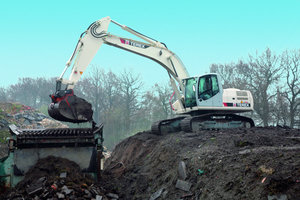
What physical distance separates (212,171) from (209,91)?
749 centimetres

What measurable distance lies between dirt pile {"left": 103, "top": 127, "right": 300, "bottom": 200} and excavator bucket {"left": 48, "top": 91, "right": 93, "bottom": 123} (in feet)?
6.38

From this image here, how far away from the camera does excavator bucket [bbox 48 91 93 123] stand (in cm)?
977

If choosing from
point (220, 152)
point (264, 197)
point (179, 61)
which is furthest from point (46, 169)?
point (179, 61)

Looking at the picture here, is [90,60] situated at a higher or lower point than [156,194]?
higher

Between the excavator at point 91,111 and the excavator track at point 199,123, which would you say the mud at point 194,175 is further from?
the excavator track at point 199,123

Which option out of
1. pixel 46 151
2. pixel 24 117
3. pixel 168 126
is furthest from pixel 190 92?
pixel 24 117

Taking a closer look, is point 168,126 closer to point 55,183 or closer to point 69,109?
point 69,109

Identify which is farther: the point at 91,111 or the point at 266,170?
the point at 91,111

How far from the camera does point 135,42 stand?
13359 mm

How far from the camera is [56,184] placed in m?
7.18

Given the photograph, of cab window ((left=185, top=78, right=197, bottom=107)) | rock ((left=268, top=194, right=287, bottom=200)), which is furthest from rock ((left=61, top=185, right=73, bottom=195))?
A: cab window ((left=185, top=78, right=197, bottom=107))

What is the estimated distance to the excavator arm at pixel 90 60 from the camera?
9.92 meters

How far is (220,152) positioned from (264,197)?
8.52ft

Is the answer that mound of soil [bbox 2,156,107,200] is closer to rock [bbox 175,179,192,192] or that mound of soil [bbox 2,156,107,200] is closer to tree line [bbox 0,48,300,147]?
rock [bbox 175,179,192,192]
